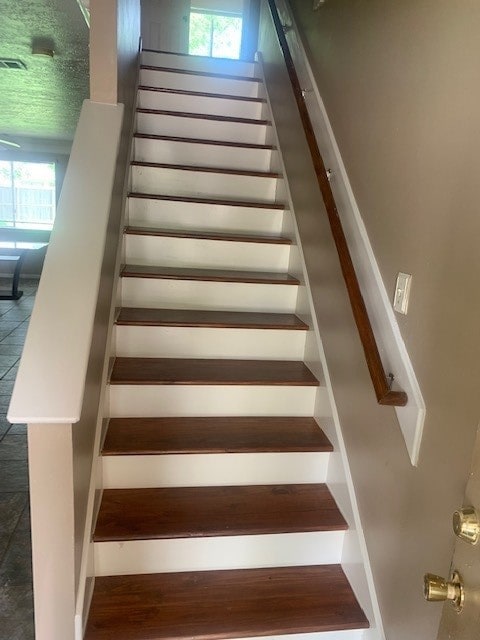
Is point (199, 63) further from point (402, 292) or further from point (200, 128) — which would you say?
point (402, 292)

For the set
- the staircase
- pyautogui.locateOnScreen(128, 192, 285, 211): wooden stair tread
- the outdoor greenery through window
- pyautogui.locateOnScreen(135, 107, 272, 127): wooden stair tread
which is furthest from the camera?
the outdoor greenery through window

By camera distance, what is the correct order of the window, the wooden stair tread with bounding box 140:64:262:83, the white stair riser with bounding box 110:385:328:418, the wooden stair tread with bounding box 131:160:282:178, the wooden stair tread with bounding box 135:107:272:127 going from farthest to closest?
the window < the wooden stair tread with bounding box 140:64:262:83 < the wooden stair tread with bounding box 135:107:272:127 < the wooden stair tread with bounding box 131:160:282:178 < the white stair riser with bounding box 110:385:328:418

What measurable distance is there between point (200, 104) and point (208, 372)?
2.09 metres

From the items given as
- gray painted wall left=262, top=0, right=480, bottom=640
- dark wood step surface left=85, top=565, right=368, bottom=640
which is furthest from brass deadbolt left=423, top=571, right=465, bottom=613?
dark wood step surface left=85, top=565, right=368, bottom=640

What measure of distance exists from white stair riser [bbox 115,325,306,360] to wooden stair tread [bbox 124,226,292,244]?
0.55m

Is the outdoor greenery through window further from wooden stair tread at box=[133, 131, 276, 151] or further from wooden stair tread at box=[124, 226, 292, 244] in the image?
wooden stair tread at box=[124, 226, 292, 244]

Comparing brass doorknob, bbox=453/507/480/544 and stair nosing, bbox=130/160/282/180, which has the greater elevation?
stair nosing, bbox=130/160/282/180

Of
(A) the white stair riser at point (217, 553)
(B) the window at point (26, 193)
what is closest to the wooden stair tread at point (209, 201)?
(A) the white stair riser at point (217, 553)

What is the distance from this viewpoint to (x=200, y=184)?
2.69m

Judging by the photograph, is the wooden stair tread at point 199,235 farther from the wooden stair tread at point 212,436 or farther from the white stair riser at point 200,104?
the white stair riser at point 200,104

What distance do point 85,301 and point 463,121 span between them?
1.01 metres

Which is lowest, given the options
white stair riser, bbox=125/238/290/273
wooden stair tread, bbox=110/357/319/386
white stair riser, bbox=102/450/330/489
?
white stair riser, bbox=102/450/330/489

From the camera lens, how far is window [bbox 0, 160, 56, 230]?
7676 millimetres

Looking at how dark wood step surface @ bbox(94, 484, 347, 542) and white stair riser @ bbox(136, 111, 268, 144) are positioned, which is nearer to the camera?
dark wood step surface @ bbox(94, 484, 347, 542)
